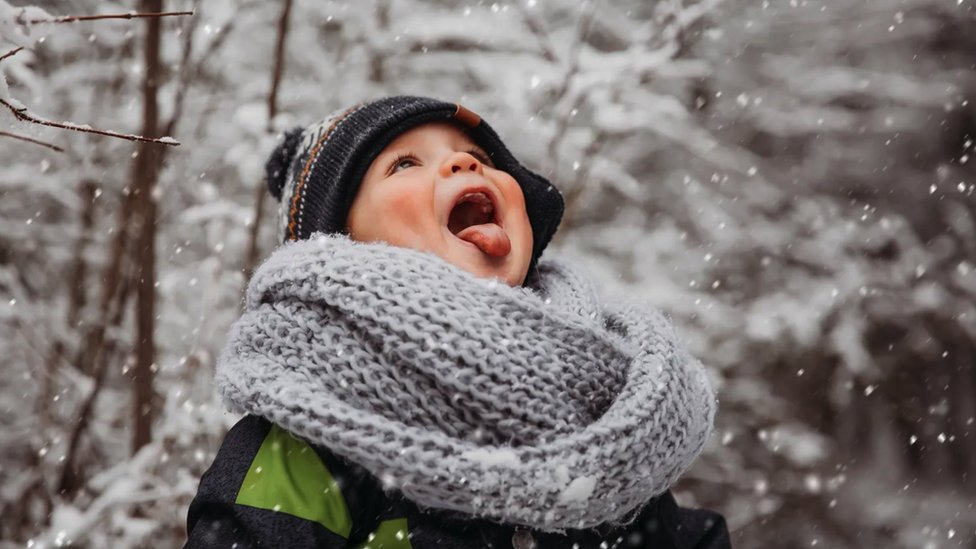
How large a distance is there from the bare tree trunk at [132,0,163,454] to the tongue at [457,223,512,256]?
56.6 inches

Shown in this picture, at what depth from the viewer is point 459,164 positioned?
142cm

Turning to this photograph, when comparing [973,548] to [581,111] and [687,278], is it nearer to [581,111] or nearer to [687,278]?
[687,278]

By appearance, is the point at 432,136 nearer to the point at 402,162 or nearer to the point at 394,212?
the point at 402,162

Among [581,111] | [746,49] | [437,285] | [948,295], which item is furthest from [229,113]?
[948,295]

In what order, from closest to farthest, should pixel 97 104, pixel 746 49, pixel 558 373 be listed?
1. pixel 558 373
2. pixel 97 104
3. pixel 746 49

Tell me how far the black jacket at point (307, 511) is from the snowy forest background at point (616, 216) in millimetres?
1160

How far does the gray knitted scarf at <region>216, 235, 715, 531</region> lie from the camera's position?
1.09m


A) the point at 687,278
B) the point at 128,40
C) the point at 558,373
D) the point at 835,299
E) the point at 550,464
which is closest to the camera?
the point at 550,464

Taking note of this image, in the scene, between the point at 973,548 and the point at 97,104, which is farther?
the point at 973,548

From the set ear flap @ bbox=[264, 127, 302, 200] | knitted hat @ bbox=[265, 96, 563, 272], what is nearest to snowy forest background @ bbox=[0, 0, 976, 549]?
ear flap @ bbox=[264, 127, 302, 200]

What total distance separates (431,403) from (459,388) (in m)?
0.06

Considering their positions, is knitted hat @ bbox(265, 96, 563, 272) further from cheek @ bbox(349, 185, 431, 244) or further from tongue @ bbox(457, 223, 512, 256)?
tongue @ bbox(457, 223, 512, 256)

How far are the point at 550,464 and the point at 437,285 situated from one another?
0.34 metres

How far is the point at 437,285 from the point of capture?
1.20 m
